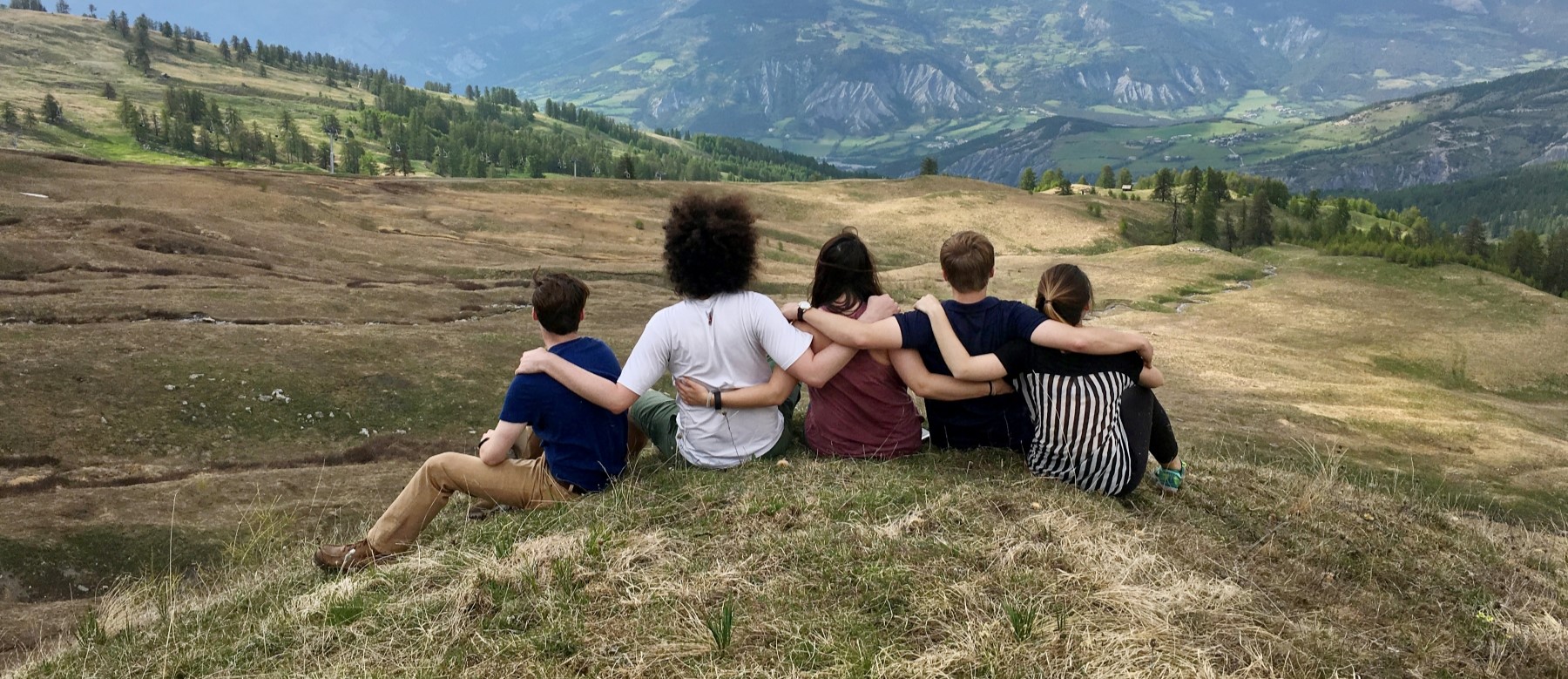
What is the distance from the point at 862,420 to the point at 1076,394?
227 cm

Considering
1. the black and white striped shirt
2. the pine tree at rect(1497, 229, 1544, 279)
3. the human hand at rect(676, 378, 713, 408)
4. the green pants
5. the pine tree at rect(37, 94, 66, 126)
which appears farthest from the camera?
the pine tree at rect(37, 94, 66, 126)

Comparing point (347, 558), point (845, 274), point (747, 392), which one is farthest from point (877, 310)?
point (347, 558)

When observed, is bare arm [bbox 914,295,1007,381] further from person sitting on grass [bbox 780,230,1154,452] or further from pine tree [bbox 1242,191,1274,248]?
pine tree [bbox 1242,191,1274,248]

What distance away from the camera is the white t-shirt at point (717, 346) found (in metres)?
8.05

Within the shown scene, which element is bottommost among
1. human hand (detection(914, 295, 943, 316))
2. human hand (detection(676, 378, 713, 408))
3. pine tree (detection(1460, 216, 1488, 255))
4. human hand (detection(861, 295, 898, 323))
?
human hand (detection(676, 378, 713, 408))

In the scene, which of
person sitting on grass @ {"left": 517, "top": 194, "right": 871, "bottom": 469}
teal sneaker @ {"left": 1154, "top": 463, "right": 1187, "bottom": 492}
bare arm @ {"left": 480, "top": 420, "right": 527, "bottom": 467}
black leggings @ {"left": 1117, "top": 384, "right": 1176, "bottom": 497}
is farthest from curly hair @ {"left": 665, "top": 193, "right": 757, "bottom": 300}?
teal sneaker @ {"left": 1154, "top": 463, "right": 1187, "bottom": 492}

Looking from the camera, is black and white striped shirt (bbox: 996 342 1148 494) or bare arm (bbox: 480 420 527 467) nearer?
bare arm (bbox: 480 420 527 467)

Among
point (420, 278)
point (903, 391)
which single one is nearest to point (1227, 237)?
point (420, 278)

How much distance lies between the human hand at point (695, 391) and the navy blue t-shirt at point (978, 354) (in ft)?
6.59

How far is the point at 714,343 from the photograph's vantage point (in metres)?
8.25

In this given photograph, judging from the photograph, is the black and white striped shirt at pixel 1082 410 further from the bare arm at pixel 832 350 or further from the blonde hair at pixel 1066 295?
the bare arm at pixel 832 350

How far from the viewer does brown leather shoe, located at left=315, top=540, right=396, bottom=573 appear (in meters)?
7.44

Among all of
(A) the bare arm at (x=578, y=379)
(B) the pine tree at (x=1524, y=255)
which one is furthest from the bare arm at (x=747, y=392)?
(B) the pine tree at (x=1524, y=255)

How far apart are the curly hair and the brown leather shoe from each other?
3.63m
